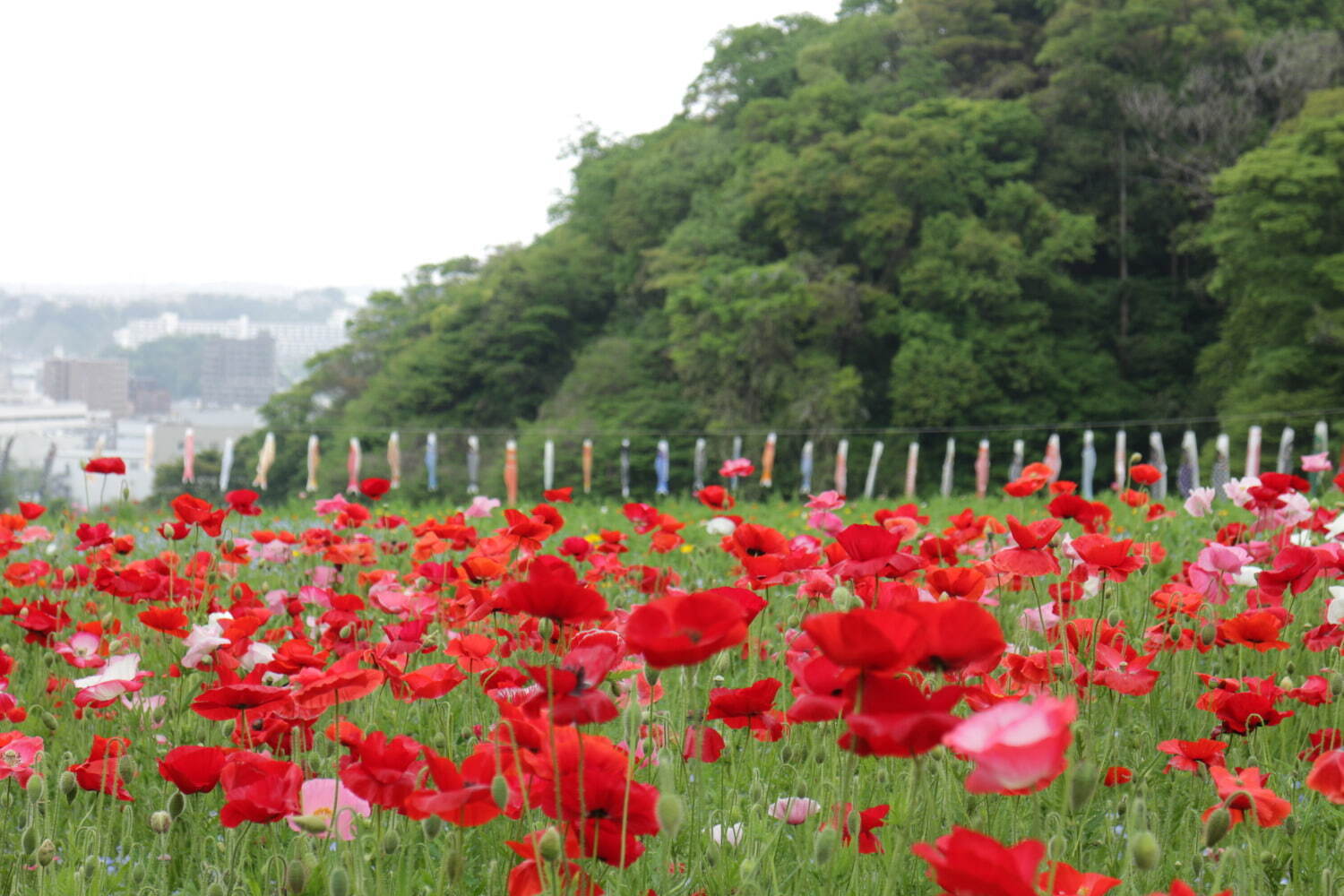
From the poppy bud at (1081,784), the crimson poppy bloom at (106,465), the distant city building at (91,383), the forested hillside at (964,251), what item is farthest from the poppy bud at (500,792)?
the distant city building at (91,383)

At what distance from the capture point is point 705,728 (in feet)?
4.97

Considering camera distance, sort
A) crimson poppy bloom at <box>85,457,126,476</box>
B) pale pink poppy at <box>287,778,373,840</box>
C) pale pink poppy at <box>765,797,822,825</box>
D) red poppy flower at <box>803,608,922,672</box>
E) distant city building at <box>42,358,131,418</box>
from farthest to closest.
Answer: distant city building at <box>42,358,131,418</box> → crimson poppy bloom at <box>85,457,126,476</box> → pale pink poppy at <box>765,797,822,825</box> → pale pink poppy at <box>287,778,373,840</box> → red poppy flower at <box>803,608,922,672</box>

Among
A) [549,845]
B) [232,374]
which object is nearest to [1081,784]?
[549,845]

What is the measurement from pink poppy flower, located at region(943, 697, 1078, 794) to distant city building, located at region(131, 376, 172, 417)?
6640 inches

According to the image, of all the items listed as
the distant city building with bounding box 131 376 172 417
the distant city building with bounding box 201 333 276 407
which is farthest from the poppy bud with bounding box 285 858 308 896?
the distant city building with bounding box 201 333 276 407

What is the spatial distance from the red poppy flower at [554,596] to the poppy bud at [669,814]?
0.50ft

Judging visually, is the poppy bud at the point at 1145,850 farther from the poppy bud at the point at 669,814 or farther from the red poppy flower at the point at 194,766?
the red poppy flower at the point at 194,766

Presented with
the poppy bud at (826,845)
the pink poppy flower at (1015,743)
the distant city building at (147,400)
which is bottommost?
the distant city building at (147,400)

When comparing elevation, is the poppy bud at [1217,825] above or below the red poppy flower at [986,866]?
below

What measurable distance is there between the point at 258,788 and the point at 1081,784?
0.75 m

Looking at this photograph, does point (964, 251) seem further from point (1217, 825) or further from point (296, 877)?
point (296, 877)

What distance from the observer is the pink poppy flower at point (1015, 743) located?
2.11ft

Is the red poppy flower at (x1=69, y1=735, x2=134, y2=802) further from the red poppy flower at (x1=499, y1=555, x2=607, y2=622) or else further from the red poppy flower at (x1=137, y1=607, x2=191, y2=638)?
the red poppy flower at (x1=499, y1=555, x2=607, y2=622)

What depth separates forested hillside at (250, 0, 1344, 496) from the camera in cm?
2200
